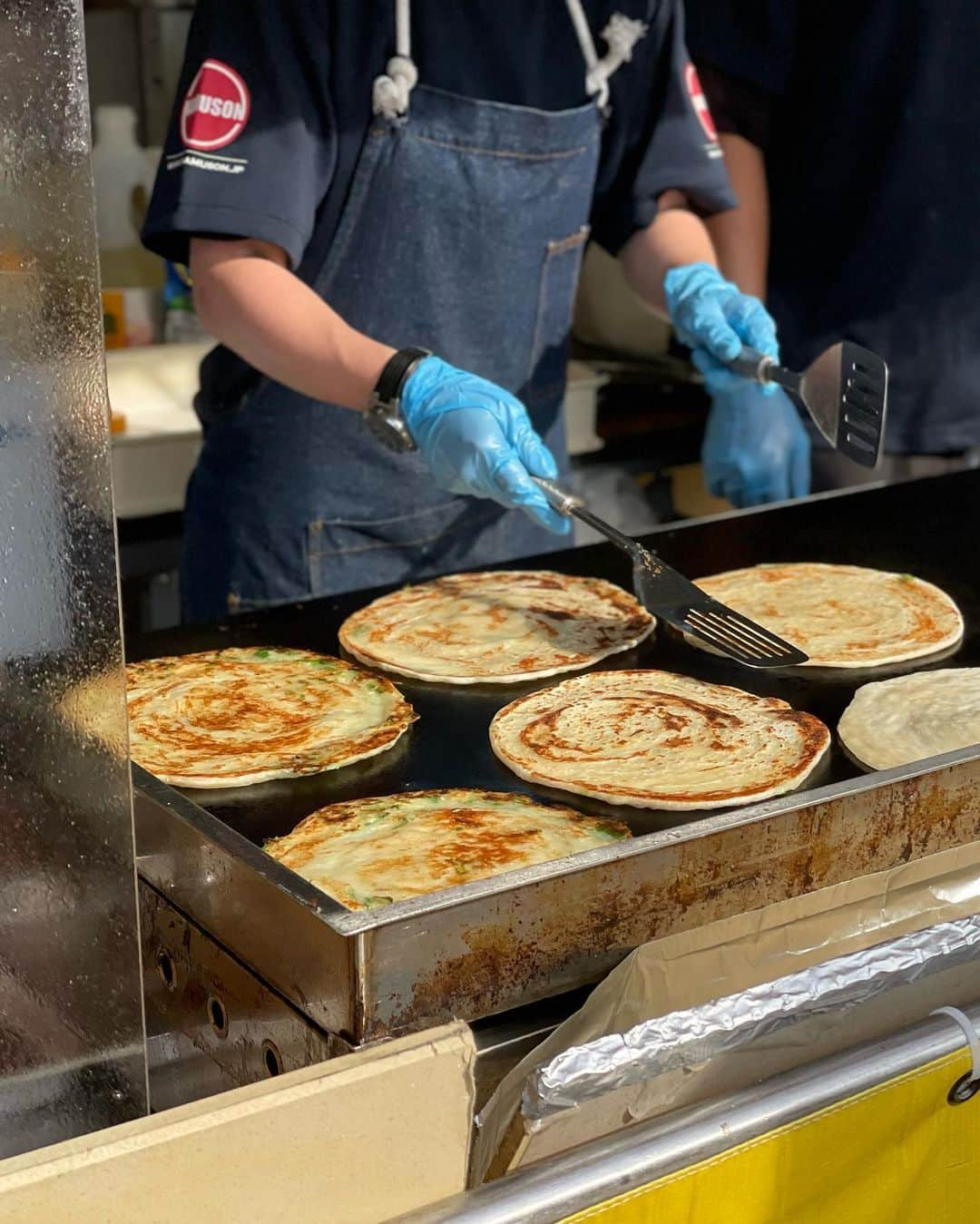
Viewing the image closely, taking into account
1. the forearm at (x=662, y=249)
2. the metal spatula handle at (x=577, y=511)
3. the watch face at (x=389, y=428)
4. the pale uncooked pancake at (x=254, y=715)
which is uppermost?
the forearm at (x=662, y=249)

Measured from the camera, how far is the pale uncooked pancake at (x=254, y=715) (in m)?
1.68

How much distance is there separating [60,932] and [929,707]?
114cm

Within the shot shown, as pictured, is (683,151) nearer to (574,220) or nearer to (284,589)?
(574,220)

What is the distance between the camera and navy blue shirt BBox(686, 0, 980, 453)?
10.3ft

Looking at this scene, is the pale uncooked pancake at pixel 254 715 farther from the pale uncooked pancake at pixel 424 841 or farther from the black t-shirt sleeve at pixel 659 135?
the black t-shirt sleeve at pixel 659 135

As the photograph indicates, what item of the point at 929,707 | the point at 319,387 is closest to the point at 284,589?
the point at 319,387

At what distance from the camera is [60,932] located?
3.67 ft

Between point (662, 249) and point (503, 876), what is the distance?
1.86m

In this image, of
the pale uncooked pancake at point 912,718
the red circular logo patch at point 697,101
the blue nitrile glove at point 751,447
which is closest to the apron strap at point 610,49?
the red circular logo patch at point 697,101

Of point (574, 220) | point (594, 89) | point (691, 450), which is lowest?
point (691, 450)

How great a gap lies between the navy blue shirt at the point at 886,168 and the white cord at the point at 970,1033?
7.09 ft

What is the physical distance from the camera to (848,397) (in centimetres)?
227

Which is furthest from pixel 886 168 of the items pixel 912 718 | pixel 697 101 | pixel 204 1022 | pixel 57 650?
pixel 57 650

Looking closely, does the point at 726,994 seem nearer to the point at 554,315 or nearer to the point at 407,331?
the point at 407,331
